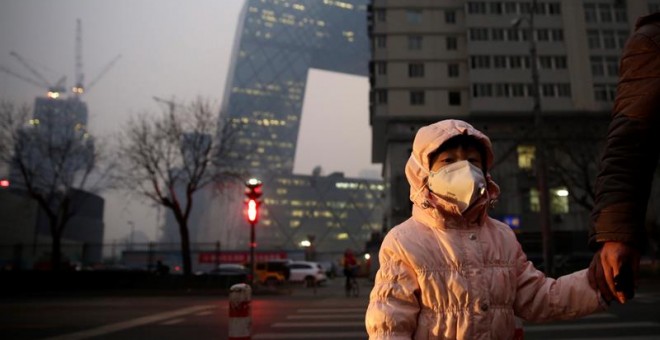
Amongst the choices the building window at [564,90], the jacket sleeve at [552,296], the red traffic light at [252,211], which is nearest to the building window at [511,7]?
the building window at [564,90]

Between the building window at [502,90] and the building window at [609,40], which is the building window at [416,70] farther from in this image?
the building window at [609,40]

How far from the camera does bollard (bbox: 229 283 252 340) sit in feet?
15.0

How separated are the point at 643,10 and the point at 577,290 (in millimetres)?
56490

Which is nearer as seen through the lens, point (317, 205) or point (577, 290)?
point (577, 290)

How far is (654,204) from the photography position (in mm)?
41219

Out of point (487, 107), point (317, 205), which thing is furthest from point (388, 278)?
point (317, 205)

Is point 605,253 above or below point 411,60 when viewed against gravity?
below

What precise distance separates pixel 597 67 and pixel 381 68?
21827mm

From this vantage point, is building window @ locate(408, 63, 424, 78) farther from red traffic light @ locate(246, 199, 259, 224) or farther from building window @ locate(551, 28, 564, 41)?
red traffic light @ locate(246, 199, 259, 224)

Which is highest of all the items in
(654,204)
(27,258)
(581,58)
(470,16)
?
(470,16)

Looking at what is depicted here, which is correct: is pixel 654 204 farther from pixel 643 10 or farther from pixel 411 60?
pixel 411 60

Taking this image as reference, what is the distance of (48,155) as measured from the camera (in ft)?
89.6

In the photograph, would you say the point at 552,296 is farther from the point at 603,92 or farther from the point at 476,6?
the point at 603,92

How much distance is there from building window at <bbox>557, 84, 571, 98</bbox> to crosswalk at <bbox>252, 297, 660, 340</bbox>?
41406 millimetres
